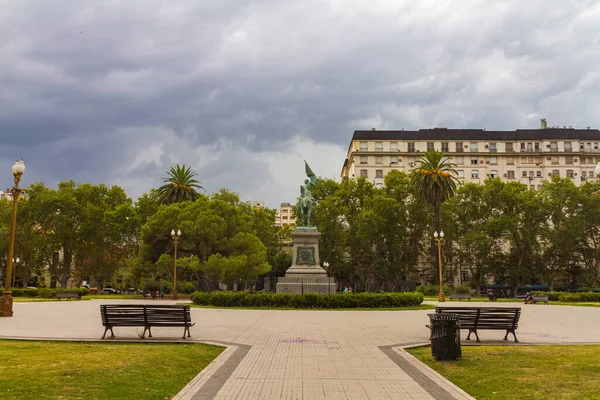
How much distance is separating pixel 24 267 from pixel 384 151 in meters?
59.5

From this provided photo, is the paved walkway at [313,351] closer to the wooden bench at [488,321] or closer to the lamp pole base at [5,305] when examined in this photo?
the wooden bench at [488,321]

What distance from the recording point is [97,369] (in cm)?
914

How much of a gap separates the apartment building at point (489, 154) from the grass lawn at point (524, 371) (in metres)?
77.4

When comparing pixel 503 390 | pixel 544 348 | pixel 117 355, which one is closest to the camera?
pixel 503 390

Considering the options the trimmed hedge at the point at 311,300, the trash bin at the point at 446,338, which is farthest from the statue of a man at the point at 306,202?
the trash bin at the point at 446,338

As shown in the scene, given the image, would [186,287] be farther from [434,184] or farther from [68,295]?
[434,184]

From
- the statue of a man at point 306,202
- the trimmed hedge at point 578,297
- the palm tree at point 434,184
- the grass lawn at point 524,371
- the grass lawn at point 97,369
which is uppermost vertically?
the palm tree at point 434,184

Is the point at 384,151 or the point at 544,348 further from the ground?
the point at 384,151

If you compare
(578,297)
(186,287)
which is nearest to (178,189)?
(186,287)

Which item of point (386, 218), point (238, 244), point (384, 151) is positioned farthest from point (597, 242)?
point (238, 244)

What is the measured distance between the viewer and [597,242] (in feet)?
215

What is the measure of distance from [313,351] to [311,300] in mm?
16240

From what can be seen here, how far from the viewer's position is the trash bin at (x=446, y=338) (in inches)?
429

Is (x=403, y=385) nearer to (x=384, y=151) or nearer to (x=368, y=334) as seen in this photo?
(x=368, y=334)
